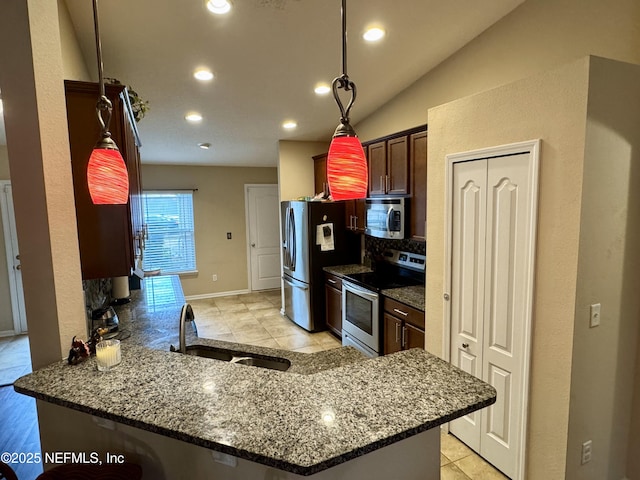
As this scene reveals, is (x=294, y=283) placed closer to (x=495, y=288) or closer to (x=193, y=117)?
(x=193, y=117)

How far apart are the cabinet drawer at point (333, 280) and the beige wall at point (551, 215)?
2445mm

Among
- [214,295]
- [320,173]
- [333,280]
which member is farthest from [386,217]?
[214,295]

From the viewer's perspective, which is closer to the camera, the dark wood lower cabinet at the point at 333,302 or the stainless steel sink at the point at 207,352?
the stainless steel sink at the point at 207,352

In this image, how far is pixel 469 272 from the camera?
227cm

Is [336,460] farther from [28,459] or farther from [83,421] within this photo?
[28,459]

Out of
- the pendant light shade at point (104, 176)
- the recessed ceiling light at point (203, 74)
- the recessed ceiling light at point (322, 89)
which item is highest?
the recessed ceiling light at point (322, 89)

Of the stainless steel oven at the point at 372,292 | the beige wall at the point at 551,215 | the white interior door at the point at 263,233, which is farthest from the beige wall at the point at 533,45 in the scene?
the white interior door at the point at 263,233

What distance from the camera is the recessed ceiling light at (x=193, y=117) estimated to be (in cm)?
379

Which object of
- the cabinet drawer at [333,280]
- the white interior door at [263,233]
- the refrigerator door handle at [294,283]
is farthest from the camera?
the white interior door at [263,233]

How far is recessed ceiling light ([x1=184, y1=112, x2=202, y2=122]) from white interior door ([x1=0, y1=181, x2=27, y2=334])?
8.31ft

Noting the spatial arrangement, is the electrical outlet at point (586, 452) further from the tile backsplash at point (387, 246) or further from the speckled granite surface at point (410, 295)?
the tile backsplash at point (387, 246)

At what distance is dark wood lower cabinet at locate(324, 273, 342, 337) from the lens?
4285mm

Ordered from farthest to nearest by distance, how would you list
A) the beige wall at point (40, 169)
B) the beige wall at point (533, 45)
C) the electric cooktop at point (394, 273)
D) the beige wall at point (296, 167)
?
the beige wall at point (296, 167)
the electric cooktop at point (394, 273)
the beige wall at point (533, 45)
the beige wall at point (40, 169)

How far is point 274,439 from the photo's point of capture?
100 cm
